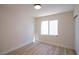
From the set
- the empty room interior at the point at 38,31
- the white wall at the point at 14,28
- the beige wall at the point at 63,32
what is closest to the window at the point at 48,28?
the empty room interior at the point at 38,31

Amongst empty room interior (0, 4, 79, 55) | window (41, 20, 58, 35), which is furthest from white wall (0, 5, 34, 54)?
window (41, 20, 58, 35)

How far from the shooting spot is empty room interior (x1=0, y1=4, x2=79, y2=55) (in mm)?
2209

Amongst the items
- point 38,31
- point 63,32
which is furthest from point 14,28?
point 63,32

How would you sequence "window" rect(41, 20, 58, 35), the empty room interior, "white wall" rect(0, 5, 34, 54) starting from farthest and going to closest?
"white wall" rect(0, 5, 34, 54) < the empty room interior < "window" rect(41, 20, 58, 35)

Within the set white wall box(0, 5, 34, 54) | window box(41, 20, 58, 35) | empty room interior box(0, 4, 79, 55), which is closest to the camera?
window box(41, 20, 58, 35)

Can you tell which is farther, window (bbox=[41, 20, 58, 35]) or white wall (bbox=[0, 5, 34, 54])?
white wall (bbox=[0, 5, 34, 54])

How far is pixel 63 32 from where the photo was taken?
2781 millimetres

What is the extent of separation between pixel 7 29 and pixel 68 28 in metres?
1.85

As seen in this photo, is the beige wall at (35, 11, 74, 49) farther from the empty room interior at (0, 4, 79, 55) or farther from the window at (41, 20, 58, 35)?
the window at (41, 20, 58, 35)

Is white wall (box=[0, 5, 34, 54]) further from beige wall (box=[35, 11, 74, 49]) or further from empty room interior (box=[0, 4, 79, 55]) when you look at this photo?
beige wall (box=[35, 11, 74, 49])

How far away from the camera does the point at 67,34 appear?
2.71 metres
